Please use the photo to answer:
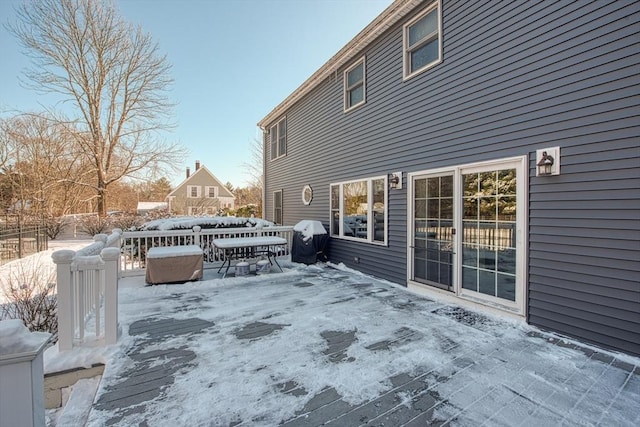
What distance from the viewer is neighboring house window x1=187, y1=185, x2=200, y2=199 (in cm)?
2741

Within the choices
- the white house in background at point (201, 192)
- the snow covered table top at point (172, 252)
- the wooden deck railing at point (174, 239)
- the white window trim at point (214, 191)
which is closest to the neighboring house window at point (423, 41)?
the wooden deck railing at point (174, 239)

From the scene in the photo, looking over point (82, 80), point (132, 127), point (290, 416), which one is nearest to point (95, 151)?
point (132, 127)

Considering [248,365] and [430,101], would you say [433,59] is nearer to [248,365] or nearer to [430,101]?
[430,101]

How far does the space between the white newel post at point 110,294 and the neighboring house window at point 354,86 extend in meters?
5.17

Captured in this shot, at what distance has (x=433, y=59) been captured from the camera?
4699 millimetres

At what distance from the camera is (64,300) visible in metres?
2.62

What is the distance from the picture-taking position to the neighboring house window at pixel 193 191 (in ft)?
89.9

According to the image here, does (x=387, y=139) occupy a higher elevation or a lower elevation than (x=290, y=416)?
higher

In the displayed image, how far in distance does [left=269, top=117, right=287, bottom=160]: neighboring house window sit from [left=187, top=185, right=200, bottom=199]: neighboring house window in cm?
1886

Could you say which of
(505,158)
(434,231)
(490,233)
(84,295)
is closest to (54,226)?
(84,295)

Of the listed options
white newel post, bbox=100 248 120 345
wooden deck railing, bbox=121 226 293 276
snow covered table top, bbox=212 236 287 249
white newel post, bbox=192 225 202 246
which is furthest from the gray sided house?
white newel post, bbox=100 248 120 345

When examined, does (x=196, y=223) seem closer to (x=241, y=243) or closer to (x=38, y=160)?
(x=241, y=243)

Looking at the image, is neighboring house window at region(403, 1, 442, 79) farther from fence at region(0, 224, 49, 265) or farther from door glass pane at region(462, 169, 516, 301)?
fence at region(0, 224, 49, 265)

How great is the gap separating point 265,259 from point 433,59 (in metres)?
5.11
